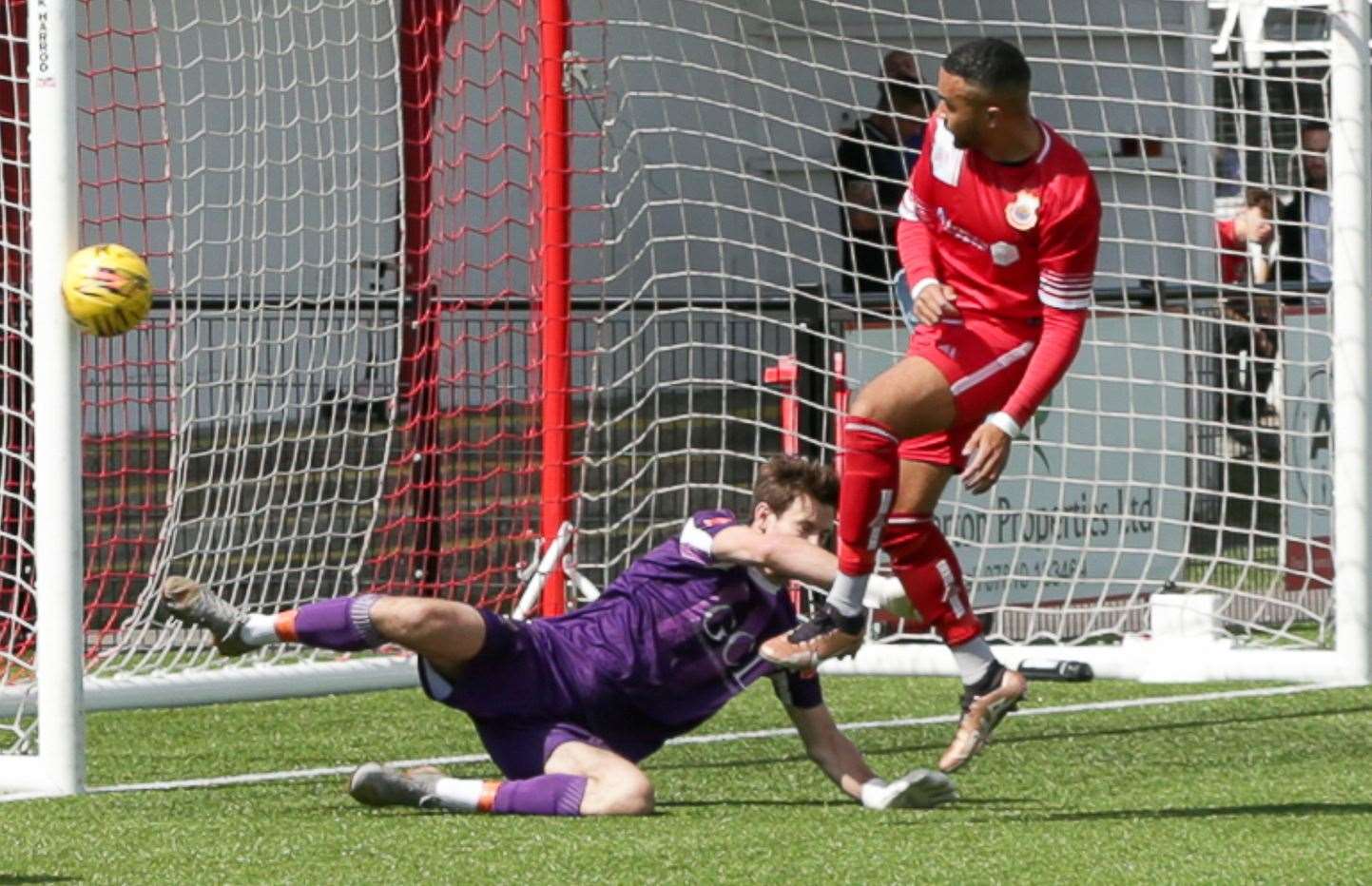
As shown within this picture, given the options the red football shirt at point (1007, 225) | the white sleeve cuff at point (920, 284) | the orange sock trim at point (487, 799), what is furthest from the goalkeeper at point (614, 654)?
the red football shirt at point (1007, 225)

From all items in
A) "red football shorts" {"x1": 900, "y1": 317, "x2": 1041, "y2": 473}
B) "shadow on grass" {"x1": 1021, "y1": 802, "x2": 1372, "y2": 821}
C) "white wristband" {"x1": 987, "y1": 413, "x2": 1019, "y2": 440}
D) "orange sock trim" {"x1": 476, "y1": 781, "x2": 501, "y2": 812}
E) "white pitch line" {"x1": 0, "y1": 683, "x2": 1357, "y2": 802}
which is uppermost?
"red football shorts" {"x1": 900, "y1": 317, "x2": 1041, "y2": 473}

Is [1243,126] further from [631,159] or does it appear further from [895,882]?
[895,882]

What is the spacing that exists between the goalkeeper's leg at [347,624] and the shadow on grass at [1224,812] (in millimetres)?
1408

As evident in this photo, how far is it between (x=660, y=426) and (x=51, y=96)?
425 cm

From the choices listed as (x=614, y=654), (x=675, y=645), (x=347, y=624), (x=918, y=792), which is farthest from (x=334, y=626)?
(x=918, y=792)

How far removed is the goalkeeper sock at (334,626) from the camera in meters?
6.17

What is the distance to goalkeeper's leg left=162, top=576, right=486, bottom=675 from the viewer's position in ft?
20.2

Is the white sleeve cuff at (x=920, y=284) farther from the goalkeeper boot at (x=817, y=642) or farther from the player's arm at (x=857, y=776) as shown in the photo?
the player's arm at (x=857, y=776)

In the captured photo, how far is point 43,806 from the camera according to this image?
248 inches

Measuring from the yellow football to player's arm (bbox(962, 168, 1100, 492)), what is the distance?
2.05m

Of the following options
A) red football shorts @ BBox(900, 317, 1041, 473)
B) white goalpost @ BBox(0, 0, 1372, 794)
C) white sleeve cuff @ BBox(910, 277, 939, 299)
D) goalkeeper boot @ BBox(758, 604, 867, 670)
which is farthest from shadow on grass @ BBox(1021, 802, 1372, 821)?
white goalpost @ BBox(0, 0, 1372, 794)

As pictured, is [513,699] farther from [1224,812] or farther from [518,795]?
[1224,812]

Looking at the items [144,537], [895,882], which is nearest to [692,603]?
[895,882]

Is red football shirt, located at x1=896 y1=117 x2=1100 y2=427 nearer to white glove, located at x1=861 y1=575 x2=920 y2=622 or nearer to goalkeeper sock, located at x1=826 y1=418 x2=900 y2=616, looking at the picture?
goalkeeper sock, located at x1=826 y1=418 x2=900 y2=616
